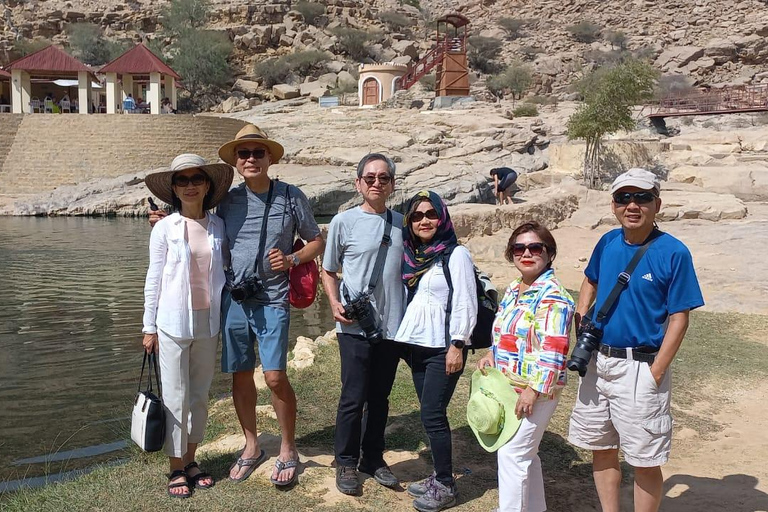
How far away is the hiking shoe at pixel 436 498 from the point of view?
3.15 meters

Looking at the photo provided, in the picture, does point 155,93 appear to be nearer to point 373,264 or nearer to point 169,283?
point 169,283

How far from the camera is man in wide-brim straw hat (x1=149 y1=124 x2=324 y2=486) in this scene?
3.33 metres

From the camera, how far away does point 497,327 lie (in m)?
2.93

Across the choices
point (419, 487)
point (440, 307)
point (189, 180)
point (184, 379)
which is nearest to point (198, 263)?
point (189, 180)

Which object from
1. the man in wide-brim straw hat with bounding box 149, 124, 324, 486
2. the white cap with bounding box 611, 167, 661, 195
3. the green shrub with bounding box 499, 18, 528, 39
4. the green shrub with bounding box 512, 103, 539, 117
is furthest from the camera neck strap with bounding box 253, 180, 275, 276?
the green shrub with bounding box 499, 18, 528, 39

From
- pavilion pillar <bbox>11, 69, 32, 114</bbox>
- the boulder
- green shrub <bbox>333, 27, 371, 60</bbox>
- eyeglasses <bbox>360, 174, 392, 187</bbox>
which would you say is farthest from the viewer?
green shrub <bbox>333, 27, 371, 60</bbox>

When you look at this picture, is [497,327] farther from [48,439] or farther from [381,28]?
[381,28]

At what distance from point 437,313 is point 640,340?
924mm

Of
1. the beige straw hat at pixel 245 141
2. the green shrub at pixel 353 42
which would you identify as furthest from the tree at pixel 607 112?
the green shrub at pixel 353 42

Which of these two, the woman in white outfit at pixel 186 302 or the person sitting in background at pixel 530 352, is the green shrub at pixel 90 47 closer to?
the woman in white outfit at pixel 186 302

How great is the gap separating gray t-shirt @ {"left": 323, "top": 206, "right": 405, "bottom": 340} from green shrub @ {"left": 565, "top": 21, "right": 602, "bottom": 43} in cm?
6290

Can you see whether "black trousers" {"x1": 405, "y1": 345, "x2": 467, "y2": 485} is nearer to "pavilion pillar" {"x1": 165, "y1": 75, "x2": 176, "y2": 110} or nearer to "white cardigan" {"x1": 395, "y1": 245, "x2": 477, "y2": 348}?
"white cardigan" {"x1": 395, "y1": 245, "x2": 477, "y2": 348}

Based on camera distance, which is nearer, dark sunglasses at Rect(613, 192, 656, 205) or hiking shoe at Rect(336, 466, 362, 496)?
dark sunglasses at Rect(613, 192, 656, 205)

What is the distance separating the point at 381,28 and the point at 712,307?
5781cm
